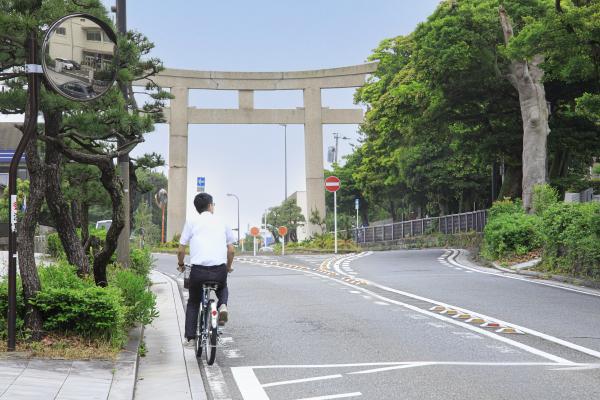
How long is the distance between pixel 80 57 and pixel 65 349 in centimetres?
318

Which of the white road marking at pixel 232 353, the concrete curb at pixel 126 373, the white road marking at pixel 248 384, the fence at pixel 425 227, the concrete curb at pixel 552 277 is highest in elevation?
the fence at pixel 425 227

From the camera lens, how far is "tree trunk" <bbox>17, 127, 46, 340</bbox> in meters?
9.21

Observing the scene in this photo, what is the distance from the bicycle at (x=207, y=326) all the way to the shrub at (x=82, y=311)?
81 centimetres

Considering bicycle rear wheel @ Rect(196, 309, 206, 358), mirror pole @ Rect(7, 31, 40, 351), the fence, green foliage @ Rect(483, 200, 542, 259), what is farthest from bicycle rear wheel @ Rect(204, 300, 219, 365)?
the fence

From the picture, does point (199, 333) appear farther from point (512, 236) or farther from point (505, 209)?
point (505, 209)

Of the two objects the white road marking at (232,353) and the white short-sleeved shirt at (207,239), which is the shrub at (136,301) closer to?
the white road marking at (232,353)

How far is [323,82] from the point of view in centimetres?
4850

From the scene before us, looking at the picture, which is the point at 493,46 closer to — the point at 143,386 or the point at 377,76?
the point at 377,76

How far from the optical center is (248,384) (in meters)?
8.18

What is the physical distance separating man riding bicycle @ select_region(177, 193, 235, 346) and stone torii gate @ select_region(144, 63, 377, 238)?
38053 mm

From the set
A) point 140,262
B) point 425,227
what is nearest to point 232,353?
point 140,262

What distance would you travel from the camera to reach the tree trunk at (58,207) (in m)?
12.9

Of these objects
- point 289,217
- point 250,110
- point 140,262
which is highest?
point 250,110

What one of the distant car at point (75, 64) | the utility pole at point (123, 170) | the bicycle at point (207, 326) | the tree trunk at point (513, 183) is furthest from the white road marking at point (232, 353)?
the tree trunk at point (513, 183)
